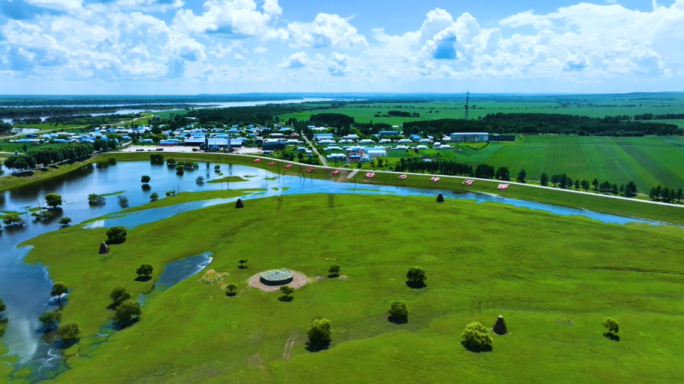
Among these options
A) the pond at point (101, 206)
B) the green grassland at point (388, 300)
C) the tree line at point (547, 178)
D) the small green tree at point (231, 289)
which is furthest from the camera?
the tree line at point (547, 178)

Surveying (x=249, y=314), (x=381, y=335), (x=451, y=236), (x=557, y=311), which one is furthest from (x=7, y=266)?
(x=557, y=311)

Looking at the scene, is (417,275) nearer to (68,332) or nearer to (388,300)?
(388,300)

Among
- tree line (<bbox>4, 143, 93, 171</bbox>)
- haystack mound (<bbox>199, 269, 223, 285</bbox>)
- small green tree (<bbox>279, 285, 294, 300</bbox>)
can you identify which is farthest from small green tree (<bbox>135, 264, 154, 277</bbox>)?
tree line (<bbox>4, 143, 93, 171</bbox>)

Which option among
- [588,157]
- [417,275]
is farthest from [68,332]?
[588,157]

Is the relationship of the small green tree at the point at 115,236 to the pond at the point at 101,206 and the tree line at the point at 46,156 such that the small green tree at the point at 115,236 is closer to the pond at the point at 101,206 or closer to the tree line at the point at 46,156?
the pond at the point at 101,206

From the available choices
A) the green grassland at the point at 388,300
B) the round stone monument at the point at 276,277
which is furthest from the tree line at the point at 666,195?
the round stone monument at the point at 276,277

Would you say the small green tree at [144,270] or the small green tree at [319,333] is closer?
the small green tree at [319,333]
